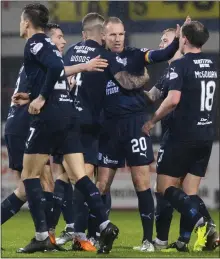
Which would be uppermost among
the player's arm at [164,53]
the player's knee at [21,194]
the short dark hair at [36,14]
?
the short dark hair at [36,14]

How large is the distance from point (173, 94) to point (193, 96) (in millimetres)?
238

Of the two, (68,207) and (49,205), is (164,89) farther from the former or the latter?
(68,207)

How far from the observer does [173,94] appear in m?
8.52

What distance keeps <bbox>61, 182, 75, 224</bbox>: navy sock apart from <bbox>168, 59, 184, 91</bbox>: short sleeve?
1913 millimetres

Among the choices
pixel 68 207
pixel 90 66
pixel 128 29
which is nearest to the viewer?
pixel 90 66

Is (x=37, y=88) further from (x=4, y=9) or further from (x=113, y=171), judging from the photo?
(x=4, y=9)

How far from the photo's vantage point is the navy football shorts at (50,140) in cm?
820

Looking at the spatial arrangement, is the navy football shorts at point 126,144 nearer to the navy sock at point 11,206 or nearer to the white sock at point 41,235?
the navy sock at point 11,206

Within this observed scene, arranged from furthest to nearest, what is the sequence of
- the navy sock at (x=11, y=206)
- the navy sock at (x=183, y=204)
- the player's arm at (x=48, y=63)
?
the navy sock at (x=11, y=206), the navy sock at (x=183, y=204), the player's arm at (x=48, y=63)

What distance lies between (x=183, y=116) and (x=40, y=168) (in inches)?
54.6

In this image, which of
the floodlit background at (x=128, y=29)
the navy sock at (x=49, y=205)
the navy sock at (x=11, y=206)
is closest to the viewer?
the navy sock at (x=11, y=206)

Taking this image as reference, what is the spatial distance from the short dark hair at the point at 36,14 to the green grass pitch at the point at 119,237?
1.94 metres

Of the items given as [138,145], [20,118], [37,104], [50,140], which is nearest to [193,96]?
[138,145]

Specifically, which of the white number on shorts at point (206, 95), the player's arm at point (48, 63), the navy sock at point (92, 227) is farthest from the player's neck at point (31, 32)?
the navy sock at point (92, 227)
